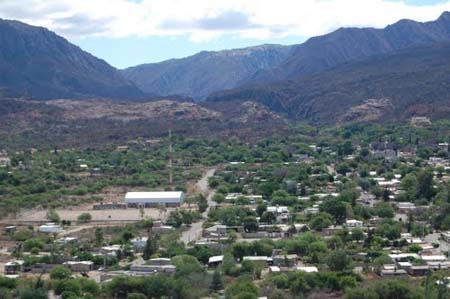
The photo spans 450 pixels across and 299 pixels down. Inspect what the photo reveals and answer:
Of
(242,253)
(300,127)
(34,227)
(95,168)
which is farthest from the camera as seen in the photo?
(300,127)

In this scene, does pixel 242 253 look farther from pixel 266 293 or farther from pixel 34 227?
pixel 34 227

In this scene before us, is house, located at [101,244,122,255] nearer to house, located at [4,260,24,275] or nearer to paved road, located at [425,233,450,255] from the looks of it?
house, located at [4,260,24,275]

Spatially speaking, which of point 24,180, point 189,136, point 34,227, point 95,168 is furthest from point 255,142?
point 34,227

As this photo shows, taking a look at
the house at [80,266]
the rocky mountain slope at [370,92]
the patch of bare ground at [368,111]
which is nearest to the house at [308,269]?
the house at [80,266]

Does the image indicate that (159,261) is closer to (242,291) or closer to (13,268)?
(13,268)

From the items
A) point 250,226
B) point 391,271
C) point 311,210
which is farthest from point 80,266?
point 311,210

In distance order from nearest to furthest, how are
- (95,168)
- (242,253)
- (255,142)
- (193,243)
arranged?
(242,253) → (193,243) → (95,168) → (255,142)

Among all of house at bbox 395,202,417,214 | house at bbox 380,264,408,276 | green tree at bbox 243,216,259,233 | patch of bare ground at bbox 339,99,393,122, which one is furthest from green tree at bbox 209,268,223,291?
patch of bare ground at bbox 339,99,393,122

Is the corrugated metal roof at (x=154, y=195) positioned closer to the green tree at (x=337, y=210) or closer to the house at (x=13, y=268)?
the green tree at (x=337, y=210)
